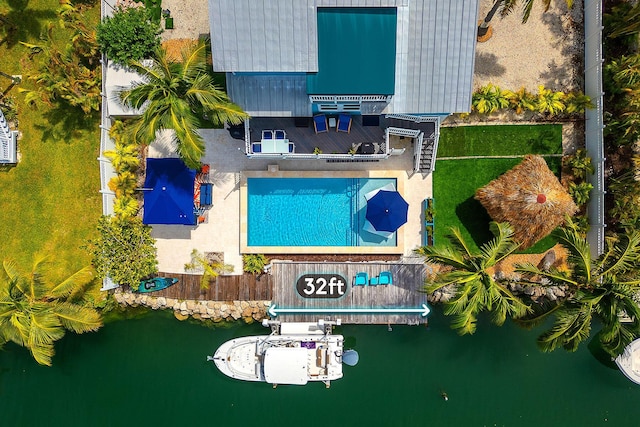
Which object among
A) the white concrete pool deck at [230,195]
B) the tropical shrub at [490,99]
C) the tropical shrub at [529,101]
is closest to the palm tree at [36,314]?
the white concrete pool deck at [230,195]

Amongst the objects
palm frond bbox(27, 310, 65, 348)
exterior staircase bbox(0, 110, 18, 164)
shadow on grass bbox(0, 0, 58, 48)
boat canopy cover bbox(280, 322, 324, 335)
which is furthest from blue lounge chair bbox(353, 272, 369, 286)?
shadow on grass bbox(0, 0, 58, 48)

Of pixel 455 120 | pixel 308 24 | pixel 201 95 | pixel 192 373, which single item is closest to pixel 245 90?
pixel 201 95

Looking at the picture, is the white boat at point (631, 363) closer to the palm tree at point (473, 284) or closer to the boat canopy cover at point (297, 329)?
the palm tree at point (473, 284)

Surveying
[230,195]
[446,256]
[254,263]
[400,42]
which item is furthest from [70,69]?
[446,256]

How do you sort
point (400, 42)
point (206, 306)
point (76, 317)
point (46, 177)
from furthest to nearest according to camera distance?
point (206, 306), point (46, 177), point (76, 317), point (400, 42)

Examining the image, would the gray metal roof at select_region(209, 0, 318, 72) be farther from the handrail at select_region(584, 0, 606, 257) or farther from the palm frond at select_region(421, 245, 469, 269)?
the handrail at select_region(584, 0, 606, 257)

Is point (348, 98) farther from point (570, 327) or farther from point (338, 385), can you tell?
point (338, 385)

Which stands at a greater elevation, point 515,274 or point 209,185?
point 209,185

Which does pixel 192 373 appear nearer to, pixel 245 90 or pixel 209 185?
pixel 209 185
